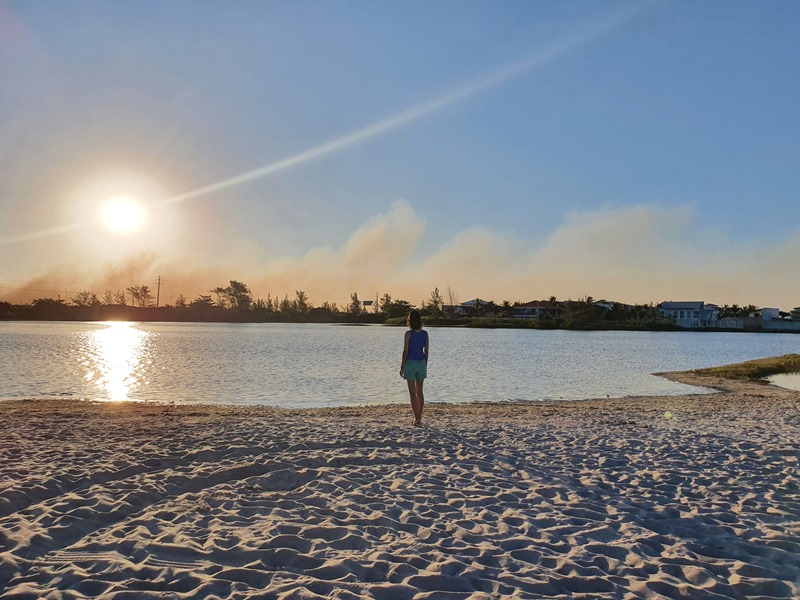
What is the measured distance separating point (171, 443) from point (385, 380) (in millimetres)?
18360

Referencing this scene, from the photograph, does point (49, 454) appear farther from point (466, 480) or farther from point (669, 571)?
point (669, 571)

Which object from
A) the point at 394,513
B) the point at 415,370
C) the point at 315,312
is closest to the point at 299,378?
the point at 415,370

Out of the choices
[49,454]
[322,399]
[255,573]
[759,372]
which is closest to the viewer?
[255,573]

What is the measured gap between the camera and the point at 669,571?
5020 mm

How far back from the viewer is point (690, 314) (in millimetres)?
175625

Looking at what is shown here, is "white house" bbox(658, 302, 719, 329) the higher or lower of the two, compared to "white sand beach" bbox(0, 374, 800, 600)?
higher

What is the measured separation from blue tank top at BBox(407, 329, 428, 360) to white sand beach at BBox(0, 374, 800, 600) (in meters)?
1.47

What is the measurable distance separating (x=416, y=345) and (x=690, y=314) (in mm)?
183886

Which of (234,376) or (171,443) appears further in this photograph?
(234,376)

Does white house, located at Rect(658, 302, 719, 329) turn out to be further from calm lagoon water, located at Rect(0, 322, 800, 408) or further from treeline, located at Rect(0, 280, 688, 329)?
calm lagoon water, located at Rect(0, 322, 800, 408)

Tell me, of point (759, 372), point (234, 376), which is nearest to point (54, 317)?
point (234, 376)

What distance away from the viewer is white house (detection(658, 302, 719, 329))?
174 metres

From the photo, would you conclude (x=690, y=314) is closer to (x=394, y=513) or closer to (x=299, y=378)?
(x=299, y=378)

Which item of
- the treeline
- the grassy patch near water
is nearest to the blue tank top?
the grassy patch near water
